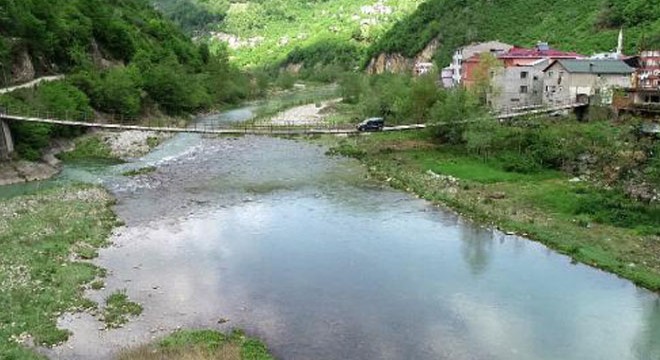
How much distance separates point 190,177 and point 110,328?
22.0 meters

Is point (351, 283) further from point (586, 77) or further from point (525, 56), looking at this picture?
point (525, 56)

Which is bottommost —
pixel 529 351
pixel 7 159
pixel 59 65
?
pixel 529 351

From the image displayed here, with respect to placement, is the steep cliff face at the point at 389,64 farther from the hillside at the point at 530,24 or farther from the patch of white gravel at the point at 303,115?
the patch of white gravel at the point at 303,115

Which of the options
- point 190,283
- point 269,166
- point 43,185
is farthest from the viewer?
point 269,166

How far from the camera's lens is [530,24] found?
101 metres

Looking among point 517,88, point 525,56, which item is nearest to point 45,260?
point 517,88

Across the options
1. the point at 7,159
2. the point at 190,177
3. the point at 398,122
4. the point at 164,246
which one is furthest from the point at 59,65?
the point at 164,246

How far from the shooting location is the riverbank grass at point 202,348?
17.6 meters

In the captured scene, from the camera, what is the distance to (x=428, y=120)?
51.1m

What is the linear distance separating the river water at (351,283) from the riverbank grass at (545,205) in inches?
46.7

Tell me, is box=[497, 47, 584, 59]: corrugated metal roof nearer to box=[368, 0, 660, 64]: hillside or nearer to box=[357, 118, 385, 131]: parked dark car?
box=[368, 0, 660, 64]: hillside

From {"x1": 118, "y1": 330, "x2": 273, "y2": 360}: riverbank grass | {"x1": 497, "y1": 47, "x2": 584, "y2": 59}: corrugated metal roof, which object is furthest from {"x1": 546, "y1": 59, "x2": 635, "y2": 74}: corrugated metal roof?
{"x1": 118, "y1": 330, "x2": 273, "y2": 360}: riverbank grass

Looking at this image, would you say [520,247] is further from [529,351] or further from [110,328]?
[110,328]

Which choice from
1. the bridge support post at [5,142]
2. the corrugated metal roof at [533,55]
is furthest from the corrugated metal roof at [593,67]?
the bridge support post at [5,142]
